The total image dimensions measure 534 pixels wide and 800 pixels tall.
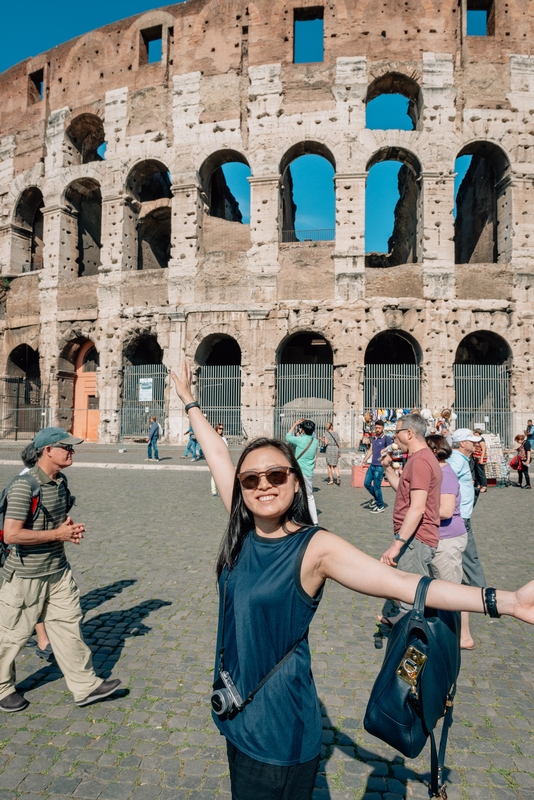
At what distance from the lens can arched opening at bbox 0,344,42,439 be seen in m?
20.8

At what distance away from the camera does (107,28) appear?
19219 millimetres

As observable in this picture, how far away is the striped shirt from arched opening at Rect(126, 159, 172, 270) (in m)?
17.7

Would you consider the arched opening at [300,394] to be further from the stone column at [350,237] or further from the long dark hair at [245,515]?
the long dark hair at [245,515]

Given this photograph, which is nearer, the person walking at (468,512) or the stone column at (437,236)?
the person walking at (468,512)

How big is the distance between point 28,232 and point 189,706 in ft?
76.5

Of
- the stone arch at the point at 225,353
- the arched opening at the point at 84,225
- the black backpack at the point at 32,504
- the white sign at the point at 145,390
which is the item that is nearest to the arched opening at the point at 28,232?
the arched opening at the point at 84,225

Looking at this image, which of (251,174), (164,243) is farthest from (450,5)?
(164,243)

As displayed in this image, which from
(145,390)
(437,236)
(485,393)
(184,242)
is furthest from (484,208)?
(145,390)

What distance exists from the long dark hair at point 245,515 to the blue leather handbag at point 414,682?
433mm

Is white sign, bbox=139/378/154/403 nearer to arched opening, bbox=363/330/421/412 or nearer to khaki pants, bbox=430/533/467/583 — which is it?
arched opening, bbox=363/330/421/412

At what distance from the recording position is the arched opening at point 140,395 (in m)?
18.4

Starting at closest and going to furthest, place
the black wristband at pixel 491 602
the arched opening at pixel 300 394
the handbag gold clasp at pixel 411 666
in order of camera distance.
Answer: the black wristband at pixel 491 602
the handbag gold clasp at pixel 411 666
the arched opening at pixel 300 394

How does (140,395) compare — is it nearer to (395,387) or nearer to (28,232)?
(395,387)

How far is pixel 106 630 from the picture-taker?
379 centimetres
